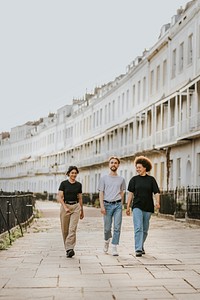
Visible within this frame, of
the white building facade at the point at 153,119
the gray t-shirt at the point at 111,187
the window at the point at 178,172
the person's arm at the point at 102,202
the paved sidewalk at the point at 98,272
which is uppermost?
the white building facade at the point at 153,119

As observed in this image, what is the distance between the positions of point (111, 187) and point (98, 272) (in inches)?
99.7

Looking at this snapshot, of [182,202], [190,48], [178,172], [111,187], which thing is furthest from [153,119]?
[111,187]

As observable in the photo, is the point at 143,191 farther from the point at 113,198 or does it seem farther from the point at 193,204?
the point at 193,204

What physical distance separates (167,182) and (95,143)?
28169 millimetres

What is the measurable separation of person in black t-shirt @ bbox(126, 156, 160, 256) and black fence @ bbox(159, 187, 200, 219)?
10.5 meters

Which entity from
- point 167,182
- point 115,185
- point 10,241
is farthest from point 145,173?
point 167,182

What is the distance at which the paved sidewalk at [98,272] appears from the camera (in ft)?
22.8

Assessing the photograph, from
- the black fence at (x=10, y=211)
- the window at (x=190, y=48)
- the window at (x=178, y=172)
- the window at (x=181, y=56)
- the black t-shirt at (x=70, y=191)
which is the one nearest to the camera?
the black t-shirt at (x=70, y=191)

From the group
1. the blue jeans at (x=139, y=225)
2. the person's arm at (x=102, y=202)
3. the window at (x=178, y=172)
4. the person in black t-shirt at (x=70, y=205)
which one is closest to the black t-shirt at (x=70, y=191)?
the person in black t-shirt at (x=70, y=205)

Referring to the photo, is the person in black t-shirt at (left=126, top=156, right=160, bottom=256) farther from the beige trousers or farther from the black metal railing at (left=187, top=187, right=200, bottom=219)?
the black metal railing at (left=187, top=187, right=200, bottom=219)

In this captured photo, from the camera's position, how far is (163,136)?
33.8 metres

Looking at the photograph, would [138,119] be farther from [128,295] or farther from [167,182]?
[128,295]

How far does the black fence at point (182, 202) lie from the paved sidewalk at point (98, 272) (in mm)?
8194

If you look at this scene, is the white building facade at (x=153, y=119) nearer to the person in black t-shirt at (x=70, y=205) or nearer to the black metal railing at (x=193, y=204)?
the black metal railing at (x=193, y=204)
